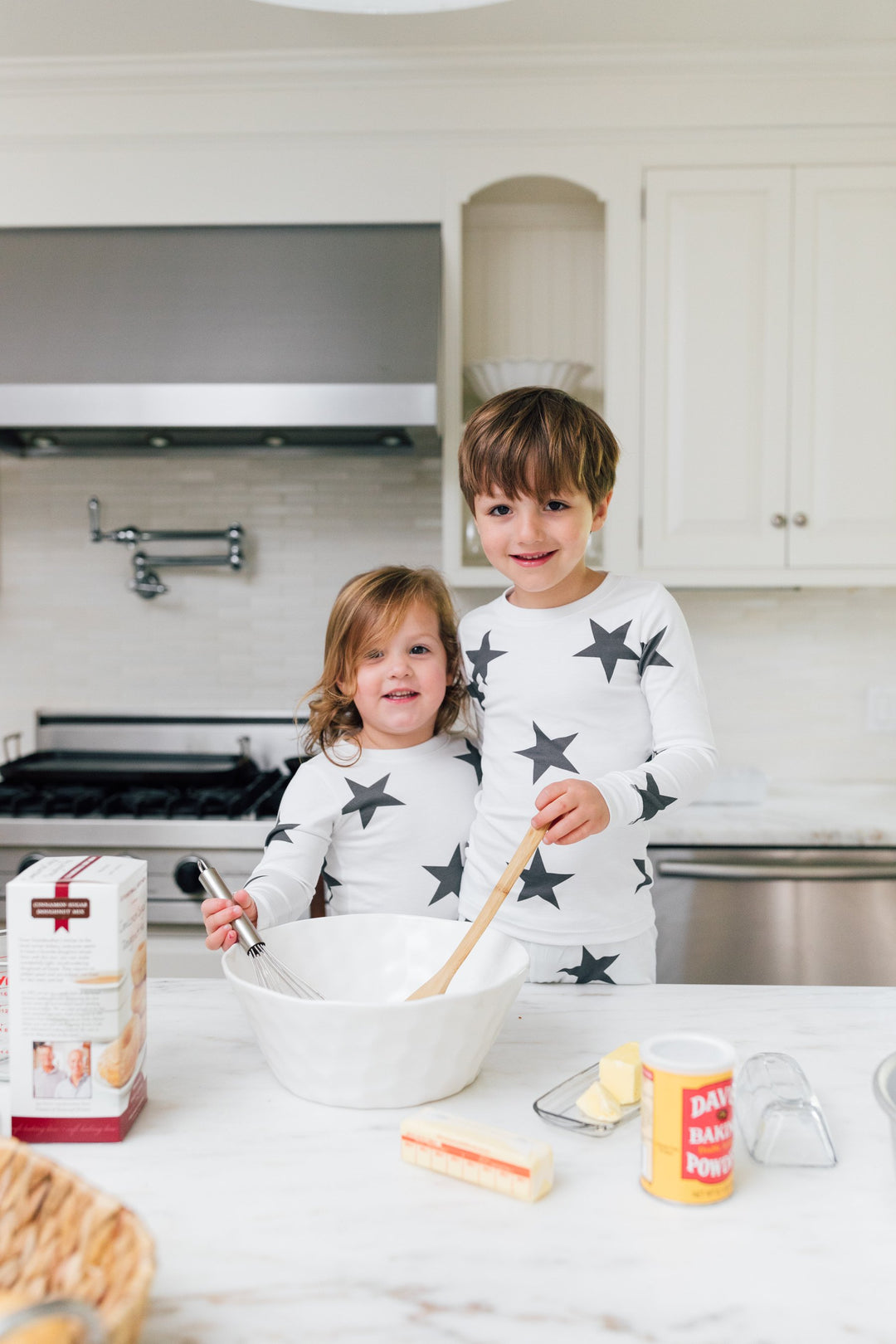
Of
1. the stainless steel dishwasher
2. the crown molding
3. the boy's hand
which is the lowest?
the stainless steel dishwasher

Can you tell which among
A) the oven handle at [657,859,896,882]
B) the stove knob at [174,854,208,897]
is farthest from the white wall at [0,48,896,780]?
the stove knob at [174,854,208,897]

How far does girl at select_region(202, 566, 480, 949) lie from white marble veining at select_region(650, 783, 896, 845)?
69 centimetres

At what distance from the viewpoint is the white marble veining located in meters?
1.94

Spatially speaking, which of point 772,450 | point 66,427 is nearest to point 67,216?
point 66,427

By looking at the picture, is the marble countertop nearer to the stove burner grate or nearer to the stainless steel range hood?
the stove burner grate

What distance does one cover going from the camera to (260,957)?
2.76ft

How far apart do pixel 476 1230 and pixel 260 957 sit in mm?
305

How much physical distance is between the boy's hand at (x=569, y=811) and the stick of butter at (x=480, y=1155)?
250 millimetres

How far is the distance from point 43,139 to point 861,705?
7.17 ft

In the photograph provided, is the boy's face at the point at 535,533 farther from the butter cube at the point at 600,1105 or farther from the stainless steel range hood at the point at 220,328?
the stainless steel range hood at the point at 220,328

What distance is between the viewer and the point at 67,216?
213 cm

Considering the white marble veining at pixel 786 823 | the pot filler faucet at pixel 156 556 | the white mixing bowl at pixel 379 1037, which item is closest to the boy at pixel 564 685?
the white mixing bowl at pixel 379 1037

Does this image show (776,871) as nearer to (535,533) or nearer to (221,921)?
(535,533)

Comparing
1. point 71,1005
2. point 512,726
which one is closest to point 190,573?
point 512,726
